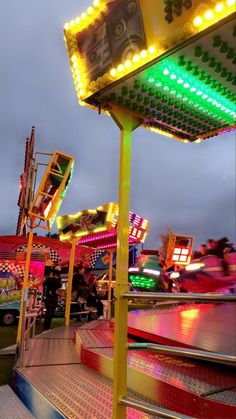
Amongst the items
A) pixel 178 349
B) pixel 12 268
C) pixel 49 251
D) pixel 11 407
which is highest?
pixel 49 251

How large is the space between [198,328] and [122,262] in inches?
98.3

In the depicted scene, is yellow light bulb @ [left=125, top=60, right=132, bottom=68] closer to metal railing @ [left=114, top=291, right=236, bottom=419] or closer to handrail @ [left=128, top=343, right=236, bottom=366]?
metal railing @ [left=114, top=291, right=236, bottom=419]

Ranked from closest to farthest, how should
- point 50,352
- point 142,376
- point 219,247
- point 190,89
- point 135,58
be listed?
point 135,58 < point 190,89 < point 142,376 < point 219,247 < point 50,352

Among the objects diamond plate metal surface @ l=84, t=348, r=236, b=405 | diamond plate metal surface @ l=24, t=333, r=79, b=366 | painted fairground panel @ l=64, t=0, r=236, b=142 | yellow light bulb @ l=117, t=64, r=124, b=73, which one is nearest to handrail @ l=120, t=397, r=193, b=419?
diamond plate metal surface @ l=84, t=348, r=236, b=405

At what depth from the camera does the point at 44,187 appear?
6.14 meters

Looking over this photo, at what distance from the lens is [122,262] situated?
217 cm

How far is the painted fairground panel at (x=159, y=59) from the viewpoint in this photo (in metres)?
1.81

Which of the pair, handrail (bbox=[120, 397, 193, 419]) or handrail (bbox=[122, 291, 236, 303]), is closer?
handrail (bbox=[122, 291, 236, 303])

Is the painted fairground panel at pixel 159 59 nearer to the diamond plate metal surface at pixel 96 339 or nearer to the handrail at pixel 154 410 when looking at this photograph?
the handrail at pixel 154 410

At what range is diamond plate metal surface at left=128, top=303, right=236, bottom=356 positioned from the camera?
3.40m

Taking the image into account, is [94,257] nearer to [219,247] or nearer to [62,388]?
[219,247]

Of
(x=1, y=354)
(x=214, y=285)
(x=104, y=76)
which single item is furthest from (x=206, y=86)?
(x=1, y=354)

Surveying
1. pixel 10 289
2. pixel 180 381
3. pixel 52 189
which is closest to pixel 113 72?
pixel 180 381

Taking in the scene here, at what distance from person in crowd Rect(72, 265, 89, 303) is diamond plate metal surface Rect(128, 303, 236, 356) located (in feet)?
16.3
